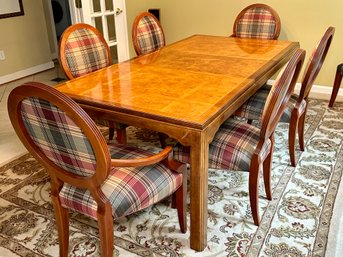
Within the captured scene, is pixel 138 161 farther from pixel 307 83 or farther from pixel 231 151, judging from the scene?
pixel 307 83

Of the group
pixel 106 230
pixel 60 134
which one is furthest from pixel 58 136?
pixel 106 230

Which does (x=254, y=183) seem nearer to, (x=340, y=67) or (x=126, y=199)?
(x=126, y=199)

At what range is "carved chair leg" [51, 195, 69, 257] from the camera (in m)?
1.52

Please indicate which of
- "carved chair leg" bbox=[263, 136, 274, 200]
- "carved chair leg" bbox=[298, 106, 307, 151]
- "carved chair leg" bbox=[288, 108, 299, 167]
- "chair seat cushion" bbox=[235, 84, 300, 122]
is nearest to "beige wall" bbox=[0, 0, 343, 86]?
"carved chair leg" bbox=[298, 106, 307, 151]

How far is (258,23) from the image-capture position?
320 cm

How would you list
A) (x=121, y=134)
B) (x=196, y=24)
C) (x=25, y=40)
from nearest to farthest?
(x=121, y=134), (x=196, y=24), (x=25, y=40)

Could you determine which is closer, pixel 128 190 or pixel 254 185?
pixel 128 190

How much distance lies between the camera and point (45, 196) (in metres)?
2.15

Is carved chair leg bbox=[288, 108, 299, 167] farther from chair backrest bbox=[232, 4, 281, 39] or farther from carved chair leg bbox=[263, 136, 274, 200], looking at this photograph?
chair backrest bbox=[232, 4, 281, 39]

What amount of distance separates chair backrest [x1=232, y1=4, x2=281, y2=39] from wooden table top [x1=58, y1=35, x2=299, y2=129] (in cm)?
50

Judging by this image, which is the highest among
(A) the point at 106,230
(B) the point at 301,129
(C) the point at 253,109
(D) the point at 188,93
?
(D) the point at 188,93

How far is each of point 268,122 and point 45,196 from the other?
4.56 ft

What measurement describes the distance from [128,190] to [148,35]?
5.82 feet

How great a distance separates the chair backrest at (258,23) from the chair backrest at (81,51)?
1423mm
